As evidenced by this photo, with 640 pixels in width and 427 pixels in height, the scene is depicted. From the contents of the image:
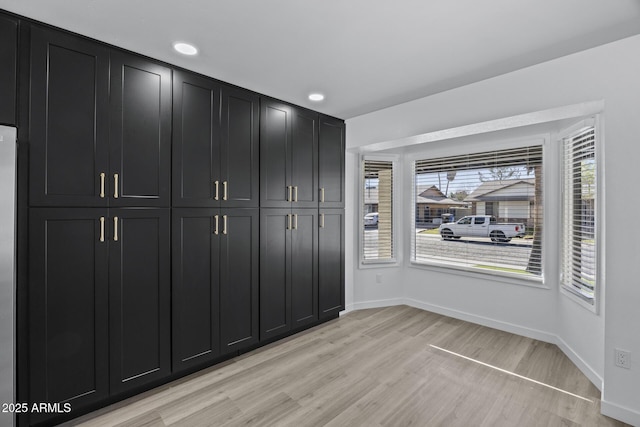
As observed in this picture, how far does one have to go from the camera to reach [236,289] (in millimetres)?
2838

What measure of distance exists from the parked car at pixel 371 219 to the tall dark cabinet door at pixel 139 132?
8.99 ft

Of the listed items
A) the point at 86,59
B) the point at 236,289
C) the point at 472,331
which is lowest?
the point at 472,331

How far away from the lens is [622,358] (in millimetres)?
2066

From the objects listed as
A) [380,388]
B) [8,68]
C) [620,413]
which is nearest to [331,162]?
[380,388]

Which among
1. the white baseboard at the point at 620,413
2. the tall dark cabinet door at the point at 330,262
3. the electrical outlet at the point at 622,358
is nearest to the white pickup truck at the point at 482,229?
the tall dark cabinet door at the point at 330,262

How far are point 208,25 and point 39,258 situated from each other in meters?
1.76

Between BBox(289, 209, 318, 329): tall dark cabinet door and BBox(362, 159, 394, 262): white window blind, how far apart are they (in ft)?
3.48

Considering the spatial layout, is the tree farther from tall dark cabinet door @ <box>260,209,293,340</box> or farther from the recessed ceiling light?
the recessed ceiling light

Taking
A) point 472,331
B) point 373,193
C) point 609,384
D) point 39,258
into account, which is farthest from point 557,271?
point 39,258

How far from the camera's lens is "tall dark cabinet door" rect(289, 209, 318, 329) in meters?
3.36

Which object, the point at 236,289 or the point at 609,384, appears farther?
the point at 236,289

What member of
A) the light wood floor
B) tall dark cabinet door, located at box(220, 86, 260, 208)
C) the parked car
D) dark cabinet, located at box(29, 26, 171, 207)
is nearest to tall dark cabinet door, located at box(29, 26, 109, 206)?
dark cabinet, located at box(29, 26, 171, 207)

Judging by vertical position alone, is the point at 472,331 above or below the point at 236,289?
below

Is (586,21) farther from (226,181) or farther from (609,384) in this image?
(226,181)
